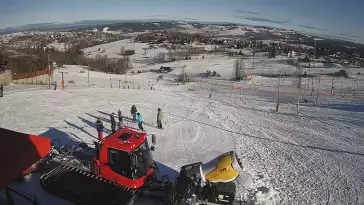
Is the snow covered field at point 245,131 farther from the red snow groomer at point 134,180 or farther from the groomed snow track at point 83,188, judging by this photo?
the red snow groomer at point 134,180

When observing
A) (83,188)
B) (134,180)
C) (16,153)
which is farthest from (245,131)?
(16,153)

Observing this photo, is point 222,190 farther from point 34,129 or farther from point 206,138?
point 34,129

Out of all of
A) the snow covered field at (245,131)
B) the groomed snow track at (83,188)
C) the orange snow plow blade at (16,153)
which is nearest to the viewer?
the orange snow plow blade at (16,153)

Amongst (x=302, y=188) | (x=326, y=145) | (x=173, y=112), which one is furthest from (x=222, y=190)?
(x=173, y=112)

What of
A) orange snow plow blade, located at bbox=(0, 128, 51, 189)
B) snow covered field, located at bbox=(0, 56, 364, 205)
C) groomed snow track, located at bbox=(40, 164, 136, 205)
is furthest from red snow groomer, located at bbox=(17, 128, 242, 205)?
orange snow plow blade, located at bbox=(0, 128, 51, 189)

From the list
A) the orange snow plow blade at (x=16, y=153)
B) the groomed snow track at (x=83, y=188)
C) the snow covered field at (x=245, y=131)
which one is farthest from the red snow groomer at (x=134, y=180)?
the orange snow plow blade at (x=16, y=153)

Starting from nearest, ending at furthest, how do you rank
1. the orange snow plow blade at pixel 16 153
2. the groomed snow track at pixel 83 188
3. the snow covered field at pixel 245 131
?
the orange snow plow blade at pixel 16 153 < the groomed snow track at pixel 83 188 < the snow covered field at pixel 245 131
